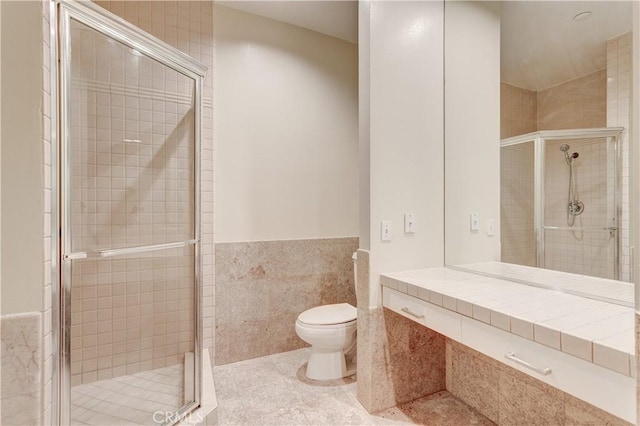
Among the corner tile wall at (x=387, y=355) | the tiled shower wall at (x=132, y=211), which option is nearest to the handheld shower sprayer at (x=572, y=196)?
the corner tile wall at (x=387, y=355)

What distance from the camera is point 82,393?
1.27 meters

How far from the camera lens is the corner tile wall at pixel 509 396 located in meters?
Result: 1.34

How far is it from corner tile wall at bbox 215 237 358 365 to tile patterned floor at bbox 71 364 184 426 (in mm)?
605

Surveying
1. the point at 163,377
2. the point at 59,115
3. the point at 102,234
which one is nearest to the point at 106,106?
the point at 59,115

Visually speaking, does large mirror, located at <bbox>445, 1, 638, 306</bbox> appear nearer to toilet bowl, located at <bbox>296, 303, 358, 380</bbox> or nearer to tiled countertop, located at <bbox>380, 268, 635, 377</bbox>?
tiled countertop, located at <bbox>380, 268, 635, 377</bbox>

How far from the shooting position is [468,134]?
1.97 m

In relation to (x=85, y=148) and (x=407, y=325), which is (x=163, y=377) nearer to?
(x=85, y=148)

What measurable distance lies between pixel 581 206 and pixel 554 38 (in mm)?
918

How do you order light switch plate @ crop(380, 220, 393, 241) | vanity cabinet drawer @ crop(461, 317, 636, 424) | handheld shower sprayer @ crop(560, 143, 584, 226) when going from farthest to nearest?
light switch plate @ crop(380, 220, 393, 241)
handheld shower sprayer @ crop(560, 143, 584, 226)
vanity cabinet drawer @ crop(461, 317, 636, 424)

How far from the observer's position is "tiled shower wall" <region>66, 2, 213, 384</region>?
1402 mm

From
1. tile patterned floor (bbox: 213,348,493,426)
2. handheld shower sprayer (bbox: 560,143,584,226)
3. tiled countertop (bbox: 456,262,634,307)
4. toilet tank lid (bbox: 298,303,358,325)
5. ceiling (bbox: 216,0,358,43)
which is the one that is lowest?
tile patterned floor (bbox: 213,348,493,426)

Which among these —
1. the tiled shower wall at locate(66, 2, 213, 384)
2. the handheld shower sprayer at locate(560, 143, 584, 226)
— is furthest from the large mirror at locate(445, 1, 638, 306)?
the tiled shower wall at locate(66, 2, 213, 384)

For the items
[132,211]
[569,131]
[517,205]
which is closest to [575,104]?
[569,131]

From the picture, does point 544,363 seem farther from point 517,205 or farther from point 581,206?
point 517,205
